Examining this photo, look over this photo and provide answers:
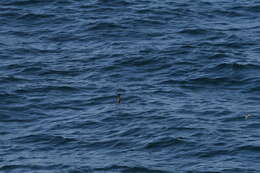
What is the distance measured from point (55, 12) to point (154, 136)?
2080 centimetres

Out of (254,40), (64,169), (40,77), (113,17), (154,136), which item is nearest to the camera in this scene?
(64,169)

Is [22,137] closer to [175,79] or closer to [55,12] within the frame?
[175,79]

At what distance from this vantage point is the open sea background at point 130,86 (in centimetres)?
3834

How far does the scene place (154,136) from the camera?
4003cm

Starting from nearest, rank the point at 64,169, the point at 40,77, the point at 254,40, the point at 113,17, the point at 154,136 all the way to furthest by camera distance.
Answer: the point at 64,169
the point at 154,136
the point at 40,77
the point at 254,40
the point at 113,17

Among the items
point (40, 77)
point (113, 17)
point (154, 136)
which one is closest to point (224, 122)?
point (154, 136)

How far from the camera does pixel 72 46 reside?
5269 centimetres

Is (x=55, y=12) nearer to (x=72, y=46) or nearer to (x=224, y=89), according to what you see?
(x=72, y=46)

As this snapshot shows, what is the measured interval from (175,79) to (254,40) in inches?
309

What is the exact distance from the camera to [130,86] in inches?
1823

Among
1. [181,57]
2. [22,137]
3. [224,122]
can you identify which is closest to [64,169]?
[22,137]

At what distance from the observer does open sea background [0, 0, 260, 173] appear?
3834 cm

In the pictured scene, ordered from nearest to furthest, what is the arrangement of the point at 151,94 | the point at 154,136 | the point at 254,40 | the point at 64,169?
the point at 64,169
the point at 154,136
the point at 151,94
the point at 254,40

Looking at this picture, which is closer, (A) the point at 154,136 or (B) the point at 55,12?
(A) the point at 154,136
